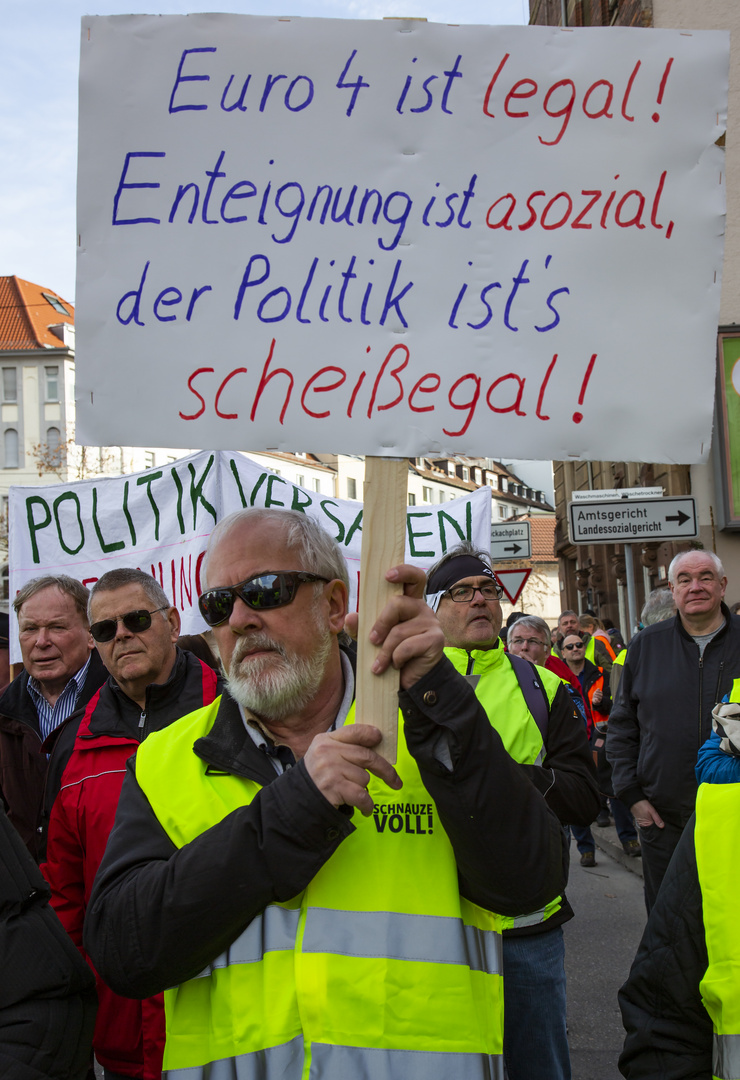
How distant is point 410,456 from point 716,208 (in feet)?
2.49

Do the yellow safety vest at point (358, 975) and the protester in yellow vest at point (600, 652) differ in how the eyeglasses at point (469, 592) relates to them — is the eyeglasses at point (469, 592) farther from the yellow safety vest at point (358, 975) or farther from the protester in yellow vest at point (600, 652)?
the protester in yellow vest at point (600, 652)

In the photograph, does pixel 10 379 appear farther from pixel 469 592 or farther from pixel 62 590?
pixel 469 592

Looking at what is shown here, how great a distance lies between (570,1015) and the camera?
199 inches

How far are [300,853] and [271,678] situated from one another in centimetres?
38

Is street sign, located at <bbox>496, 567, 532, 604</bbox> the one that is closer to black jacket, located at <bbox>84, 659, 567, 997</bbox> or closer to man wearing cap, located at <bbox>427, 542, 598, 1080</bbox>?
man wearing cap, located at <bbox>427, 542, 598, 1080</bbox>

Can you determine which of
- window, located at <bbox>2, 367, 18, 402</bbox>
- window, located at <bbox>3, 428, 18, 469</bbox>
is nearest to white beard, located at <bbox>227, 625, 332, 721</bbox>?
window, located at <bbox>3, 428, 18, 469</bbox>

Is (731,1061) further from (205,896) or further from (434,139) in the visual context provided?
(434,139)

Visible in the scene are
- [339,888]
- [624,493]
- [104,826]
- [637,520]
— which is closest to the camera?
[339,888]

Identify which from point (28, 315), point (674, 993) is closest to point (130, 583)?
point (674, 993)

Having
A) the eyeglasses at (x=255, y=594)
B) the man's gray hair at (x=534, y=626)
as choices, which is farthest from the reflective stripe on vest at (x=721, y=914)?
the man's gray hair at (x=534, y=626)

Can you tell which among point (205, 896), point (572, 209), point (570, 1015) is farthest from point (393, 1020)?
point (570, 1015)

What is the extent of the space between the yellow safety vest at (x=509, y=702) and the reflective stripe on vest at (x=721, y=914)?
1.18 meters

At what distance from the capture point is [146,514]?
6699mm

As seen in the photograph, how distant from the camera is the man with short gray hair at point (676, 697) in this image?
473 cm
